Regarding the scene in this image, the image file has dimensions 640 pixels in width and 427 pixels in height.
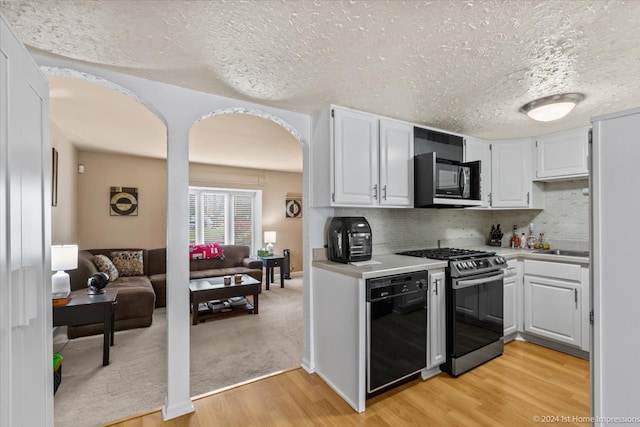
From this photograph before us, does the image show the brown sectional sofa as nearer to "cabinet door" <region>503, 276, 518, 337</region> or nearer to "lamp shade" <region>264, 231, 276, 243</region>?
"lamp shade" <region>264, 231, 276, 243</region>

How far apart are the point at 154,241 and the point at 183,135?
383 cm

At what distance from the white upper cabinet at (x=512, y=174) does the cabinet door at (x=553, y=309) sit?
0.88m

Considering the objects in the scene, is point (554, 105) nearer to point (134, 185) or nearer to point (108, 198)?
point (134, 185)

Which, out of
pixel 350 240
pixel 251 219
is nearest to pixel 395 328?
pixel 350 240

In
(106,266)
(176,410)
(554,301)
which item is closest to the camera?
(176,410)

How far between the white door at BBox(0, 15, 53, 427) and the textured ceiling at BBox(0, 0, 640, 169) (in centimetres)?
47

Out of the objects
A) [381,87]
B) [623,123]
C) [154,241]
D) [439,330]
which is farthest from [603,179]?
[154,241]

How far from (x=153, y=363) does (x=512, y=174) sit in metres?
4.19

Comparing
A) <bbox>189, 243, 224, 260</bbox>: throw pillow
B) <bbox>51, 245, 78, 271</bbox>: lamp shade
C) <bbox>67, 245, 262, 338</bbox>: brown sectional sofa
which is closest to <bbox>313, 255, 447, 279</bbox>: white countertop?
<bbox>51, 245, 78, 271</bbox>: lamp shade

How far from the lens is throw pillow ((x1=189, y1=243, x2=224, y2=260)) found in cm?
515

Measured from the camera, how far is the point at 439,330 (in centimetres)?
246

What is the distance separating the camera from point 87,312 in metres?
2.57

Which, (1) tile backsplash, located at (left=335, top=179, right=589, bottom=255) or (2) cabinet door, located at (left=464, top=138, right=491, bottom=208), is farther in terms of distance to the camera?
(2) cabinet door, located at (left=464, top=138, right=491, bottom=208)

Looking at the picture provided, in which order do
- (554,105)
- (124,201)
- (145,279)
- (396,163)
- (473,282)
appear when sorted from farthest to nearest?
(124,201) → (145,279) → (396,163) → (473,282) → (554,105)
